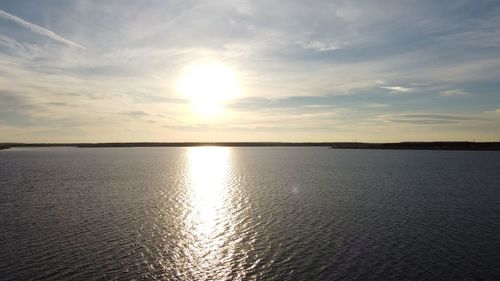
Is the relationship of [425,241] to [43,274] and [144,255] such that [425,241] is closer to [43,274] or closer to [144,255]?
[144,255]

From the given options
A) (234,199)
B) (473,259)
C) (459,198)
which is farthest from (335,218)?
(459,198)

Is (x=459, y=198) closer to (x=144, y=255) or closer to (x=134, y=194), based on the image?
(x=144, y=255)

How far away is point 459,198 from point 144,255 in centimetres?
5184

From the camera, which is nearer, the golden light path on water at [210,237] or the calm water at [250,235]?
the calm water at [250,235]

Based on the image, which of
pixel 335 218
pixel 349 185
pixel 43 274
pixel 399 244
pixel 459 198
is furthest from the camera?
pixel 349 185

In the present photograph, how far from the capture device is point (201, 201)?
58031 millimetres

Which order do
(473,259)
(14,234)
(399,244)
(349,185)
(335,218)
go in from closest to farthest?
1. (473,259)
2. (399,244)
3. (14,234)
4. (335,218)
5. (349,185)

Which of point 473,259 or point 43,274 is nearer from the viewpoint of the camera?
point 43,274

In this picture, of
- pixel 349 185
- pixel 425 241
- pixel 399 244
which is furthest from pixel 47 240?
pixel 349 185

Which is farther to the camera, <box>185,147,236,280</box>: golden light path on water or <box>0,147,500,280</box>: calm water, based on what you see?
<box>185,147,236,280</box>: golden light path on water

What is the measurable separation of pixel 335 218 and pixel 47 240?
3117 centimetres

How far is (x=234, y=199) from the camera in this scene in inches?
2329

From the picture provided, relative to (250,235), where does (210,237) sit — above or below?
below

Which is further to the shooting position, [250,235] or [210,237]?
[250,235]
